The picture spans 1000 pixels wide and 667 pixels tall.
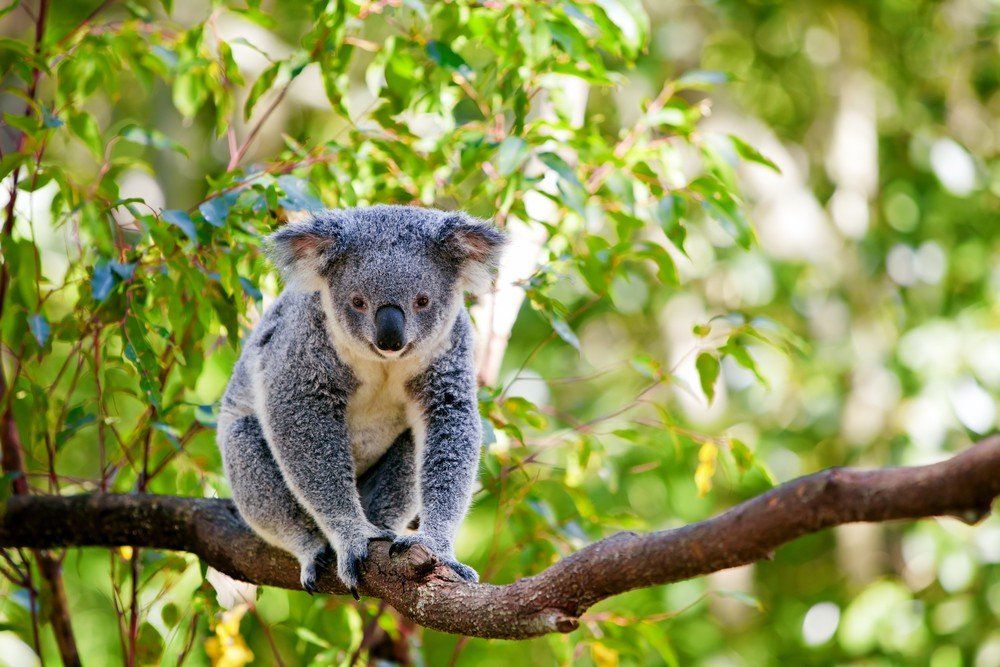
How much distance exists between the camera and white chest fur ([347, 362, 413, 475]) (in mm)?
3355

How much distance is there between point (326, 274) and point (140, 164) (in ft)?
3.18

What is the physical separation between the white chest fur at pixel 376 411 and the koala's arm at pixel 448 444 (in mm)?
84

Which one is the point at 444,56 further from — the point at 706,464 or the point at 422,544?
the point at 706,464

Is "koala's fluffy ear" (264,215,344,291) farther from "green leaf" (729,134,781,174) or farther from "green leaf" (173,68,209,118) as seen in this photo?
"green leaf" (729,134,781,174)

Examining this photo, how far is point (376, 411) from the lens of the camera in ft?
11.3

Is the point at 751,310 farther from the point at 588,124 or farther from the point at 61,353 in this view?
the point at 61,353

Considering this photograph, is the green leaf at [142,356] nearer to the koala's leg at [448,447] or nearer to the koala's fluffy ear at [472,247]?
the koala's leg at [448,447]

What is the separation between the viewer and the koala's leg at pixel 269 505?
126 inches

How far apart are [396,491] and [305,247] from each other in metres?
0.84

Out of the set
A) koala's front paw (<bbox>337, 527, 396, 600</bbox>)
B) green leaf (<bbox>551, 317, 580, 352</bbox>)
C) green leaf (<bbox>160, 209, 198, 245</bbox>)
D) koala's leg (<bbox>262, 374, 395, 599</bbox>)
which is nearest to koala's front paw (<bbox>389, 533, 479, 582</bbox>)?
koala's front paw (<bbox>337, 527, 396, 600</bbox>)

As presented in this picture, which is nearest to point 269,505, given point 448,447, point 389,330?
point 448,447

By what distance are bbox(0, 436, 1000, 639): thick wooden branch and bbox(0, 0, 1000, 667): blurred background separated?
19cm

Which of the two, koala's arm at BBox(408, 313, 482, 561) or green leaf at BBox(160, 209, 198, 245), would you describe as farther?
koala's arm at BBox(408, 313, 482, 561)

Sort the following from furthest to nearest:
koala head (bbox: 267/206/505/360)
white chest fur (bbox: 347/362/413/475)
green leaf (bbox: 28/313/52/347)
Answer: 1. white chest fur (bbox: 347/362/413/475)
2. koala head (bbox: 267/206/505/360)
3. green leaf (bbox: 28/313/52/347)
